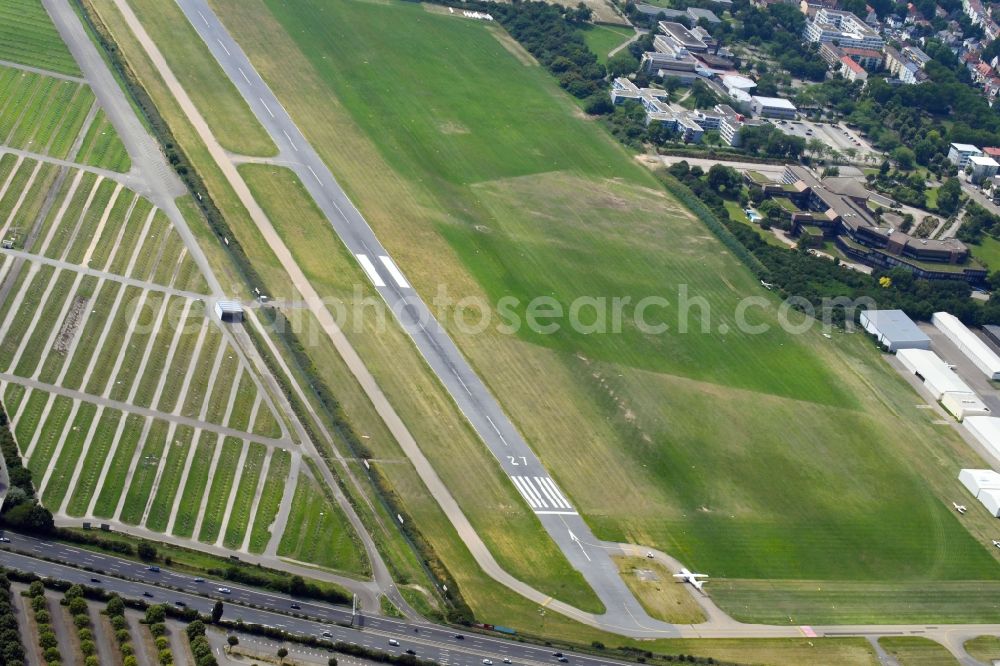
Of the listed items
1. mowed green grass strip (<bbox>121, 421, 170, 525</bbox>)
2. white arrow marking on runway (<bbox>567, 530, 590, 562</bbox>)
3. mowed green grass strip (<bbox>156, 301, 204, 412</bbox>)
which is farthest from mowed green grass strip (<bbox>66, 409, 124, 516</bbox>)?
white arrow marking on runway (<bbox>567, 530, 590, 562</bbox>)

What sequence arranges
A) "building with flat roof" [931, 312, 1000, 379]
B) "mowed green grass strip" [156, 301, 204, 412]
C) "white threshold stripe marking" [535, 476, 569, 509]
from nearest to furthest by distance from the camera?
"white threshold stripe marking" [535, 476, 569, 509] → "mowed green grass strip" [156, 301, 204, 412] → "building with flat roof" [931, 312, 1000, 379]

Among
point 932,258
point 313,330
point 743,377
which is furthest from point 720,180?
point 313,330

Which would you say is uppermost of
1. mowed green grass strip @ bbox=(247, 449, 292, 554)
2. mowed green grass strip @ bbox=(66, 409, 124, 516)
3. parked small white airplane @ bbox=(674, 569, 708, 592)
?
parked small white airplane @ bbox=(674, 569, 708, 592)

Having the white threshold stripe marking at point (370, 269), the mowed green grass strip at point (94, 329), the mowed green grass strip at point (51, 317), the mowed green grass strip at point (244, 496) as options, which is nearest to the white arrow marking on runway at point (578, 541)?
the mowed green grass strip at point (244, 496)

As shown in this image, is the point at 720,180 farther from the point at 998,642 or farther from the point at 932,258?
the point at 998,642

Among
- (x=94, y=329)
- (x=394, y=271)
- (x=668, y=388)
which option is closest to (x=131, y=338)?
(x=94, y=329)

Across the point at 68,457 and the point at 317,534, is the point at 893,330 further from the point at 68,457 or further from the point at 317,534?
the point at 68,457

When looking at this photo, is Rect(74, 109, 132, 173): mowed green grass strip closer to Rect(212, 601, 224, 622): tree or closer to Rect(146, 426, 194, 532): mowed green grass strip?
Rect(146, 426, 194, 532): mowed green grass strip

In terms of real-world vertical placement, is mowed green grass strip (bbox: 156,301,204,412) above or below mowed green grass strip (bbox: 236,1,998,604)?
below
